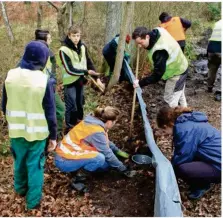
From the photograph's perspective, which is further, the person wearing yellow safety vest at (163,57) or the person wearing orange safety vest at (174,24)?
the person wearing orange safety vest at (174,24)

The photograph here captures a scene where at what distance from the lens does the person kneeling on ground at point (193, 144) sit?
415 cm

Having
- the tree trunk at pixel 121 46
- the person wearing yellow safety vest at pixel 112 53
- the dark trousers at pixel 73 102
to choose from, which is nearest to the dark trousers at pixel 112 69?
the person wearing yellow safety vest at pixel 112 53

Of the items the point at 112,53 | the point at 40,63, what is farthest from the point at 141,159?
the point at 112,53

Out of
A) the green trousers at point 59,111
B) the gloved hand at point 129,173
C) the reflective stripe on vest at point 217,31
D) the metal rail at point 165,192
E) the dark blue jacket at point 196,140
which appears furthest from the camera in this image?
the reflective stripe on vest at point 217,31

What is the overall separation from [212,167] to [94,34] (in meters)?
6.49

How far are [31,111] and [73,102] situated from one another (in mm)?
2005

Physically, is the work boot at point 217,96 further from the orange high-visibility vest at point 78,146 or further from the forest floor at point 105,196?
the orange high-visibility vest at point 78,146

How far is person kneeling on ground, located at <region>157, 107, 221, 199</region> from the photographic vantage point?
415cm

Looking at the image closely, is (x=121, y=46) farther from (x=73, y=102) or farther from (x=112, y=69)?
(x=73, y=102)

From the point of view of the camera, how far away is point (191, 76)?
8.98m

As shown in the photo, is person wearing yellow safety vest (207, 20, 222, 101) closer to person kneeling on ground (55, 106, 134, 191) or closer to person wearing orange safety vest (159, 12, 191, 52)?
person wearing orange safety vest (159, 12, 191, 52)

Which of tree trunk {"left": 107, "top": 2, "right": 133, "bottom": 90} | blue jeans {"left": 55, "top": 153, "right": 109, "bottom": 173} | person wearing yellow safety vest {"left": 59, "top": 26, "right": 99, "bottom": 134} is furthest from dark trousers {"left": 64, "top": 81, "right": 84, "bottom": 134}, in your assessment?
blue jeans {"left": 55, "top": 153, "right": 109, "bottom": 173}

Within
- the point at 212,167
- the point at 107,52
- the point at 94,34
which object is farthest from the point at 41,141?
the point at 94,34

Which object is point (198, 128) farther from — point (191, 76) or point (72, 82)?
point (191, 76)
